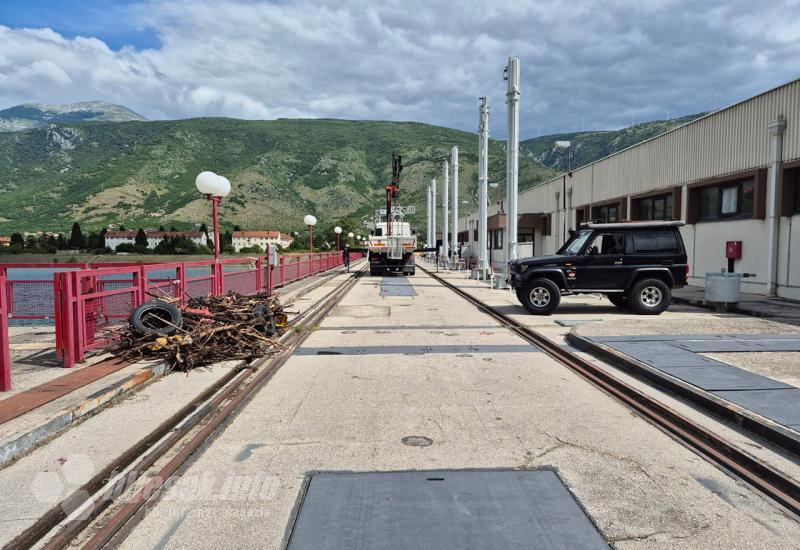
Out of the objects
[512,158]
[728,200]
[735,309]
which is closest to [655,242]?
[735,309]

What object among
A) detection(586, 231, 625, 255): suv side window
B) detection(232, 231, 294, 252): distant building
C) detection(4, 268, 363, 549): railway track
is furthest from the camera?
detection(232, 231, 294, 252): distant building

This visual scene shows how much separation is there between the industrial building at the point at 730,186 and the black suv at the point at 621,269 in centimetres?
460

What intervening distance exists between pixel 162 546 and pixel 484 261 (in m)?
24.9

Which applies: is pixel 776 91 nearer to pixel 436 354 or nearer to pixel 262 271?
pixel 436 354

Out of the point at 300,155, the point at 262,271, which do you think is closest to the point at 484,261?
the point at 262,271

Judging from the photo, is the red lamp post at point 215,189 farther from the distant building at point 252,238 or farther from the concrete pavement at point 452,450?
the distant building at point 252,238

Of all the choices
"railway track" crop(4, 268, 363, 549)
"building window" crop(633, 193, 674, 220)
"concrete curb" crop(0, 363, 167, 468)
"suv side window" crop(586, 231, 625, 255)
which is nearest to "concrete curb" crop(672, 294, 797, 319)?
"suv side window" crop(586, 231, 625, 255)

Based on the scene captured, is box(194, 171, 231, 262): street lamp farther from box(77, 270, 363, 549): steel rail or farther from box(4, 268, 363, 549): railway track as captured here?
box(4, 268, 363, 549): railway track

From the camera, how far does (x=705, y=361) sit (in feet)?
24.9

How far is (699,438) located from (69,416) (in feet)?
19.2

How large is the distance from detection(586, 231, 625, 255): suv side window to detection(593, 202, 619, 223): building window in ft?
47.0

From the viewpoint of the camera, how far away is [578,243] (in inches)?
551

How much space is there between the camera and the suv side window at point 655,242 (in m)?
13.5

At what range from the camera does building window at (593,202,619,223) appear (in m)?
27.6
